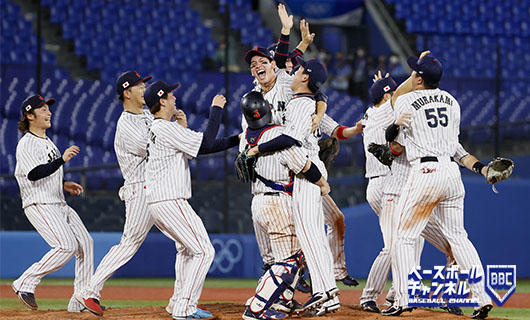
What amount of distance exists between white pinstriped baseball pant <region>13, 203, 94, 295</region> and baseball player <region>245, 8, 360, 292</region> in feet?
5.64

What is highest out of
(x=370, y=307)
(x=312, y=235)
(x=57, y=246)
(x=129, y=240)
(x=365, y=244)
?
(x=312, y=235)

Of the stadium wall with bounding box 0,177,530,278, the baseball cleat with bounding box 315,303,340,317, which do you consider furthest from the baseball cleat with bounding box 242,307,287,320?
the stadium wall with bounding box 0,177,530,278

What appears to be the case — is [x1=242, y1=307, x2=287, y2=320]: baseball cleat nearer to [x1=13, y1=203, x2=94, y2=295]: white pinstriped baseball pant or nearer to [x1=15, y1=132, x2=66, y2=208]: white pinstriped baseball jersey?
[x1=13, y1=203, x2=94, y2=295]: white pinstriped baseball pant

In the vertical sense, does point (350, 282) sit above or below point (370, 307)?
above

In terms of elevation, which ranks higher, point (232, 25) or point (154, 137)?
point (232, 25)

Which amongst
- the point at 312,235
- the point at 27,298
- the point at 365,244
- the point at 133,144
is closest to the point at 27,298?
the point at 27,298

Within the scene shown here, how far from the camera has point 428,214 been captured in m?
6.34

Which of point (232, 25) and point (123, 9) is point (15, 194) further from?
point (232, 25)

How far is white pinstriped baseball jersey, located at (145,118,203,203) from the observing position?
650cm

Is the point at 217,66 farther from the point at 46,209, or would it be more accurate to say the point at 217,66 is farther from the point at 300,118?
the point at 300,118

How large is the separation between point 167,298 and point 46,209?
2281 millimetres

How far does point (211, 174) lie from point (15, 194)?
9.25 ft

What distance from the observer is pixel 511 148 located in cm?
1380

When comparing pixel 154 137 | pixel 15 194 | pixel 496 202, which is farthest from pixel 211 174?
pixel 154 137
